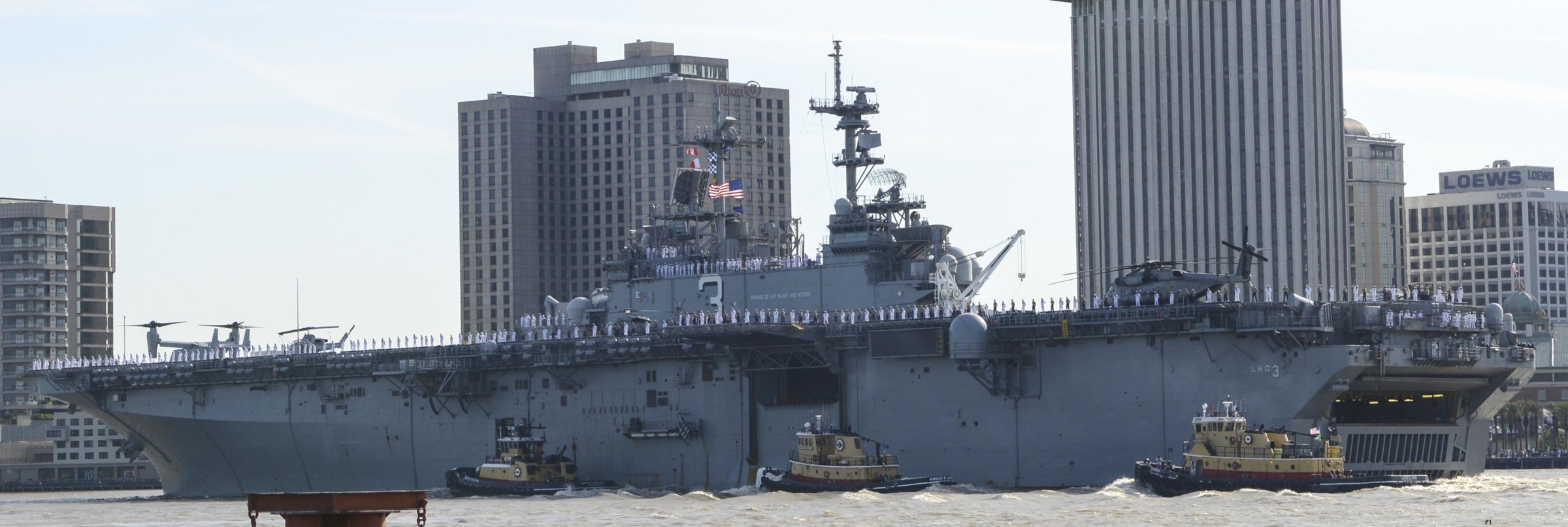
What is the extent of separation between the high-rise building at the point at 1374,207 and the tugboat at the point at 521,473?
10014cm

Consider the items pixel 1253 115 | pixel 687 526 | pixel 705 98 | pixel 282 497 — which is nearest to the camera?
pixel 282 497

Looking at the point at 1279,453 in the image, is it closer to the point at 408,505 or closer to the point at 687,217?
the point at 687,217

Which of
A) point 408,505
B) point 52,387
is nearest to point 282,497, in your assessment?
point 408,505

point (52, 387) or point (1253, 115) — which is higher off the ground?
point (1253, 115)

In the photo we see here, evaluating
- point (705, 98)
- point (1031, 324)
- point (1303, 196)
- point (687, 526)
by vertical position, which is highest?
point (705, 98)

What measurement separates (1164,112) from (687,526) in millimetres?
68035

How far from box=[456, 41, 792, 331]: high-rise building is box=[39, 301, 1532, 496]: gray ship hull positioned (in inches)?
2522

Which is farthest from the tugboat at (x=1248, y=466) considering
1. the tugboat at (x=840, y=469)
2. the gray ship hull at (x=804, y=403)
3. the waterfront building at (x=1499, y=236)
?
the waterfront building at (x=1499, y=236)

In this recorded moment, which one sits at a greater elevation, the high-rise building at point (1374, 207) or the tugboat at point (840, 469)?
the high-rise building at point (1374, 207)

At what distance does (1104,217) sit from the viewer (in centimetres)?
11475

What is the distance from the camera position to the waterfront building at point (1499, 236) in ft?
557

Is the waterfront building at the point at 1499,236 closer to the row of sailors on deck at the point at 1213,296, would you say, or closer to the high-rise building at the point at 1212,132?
the high-rise building at the point at 1212,132

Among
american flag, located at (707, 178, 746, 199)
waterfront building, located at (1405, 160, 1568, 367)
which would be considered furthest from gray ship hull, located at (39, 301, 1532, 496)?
waterfront building, located at (1405, 160, 1568, 367)

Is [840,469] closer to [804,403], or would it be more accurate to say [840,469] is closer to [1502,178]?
[804,403]
